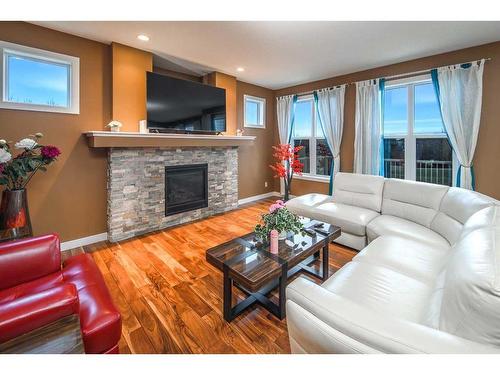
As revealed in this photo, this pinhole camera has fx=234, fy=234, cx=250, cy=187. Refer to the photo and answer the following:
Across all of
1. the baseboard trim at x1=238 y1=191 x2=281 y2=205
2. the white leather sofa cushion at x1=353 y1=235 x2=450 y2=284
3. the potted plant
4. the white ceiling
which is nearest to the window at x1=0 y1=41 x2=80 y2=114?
the white ceiling

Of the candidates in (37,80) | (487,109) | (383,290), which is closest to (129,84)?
(37,80)

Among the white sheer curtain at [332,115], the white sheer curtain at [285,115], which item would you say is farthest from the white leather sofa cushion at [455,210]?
the white sheer curtain at [285,115]

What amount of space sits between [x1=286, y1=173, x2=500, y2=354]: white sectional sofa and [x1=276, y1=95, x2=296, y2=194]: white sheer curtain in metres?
2.93

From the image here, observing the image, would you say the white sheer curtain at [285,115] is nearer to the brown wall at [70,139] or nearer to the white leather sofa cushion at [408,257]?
the brown wall at [70,139]

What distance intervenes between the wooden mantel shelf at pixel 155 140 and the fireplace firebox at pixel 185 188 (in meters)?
0.45

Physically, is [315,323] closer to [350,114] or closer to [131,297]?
[131,297]

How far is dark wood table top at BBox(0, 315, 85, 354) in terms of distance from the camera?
880mm

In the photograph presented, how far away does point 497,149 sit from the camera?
3162mm

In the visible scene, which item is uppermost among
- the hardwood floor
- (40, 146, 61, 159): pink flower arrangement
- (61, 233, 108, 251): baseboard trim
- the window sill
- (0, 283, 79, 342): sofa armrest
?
(40, 146, 61, 159): pink flower arrangement

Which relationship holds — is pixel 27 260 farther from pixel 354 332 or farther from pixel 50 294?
pixel 354 332

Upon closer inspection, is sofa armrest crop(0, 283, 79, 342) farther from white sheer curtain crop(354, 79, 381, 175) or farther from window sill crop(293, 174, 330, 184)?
window sill crop(293, 174, 330, 184)

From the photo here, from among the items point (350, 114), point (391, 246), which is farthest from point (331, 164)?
point (391, 246)

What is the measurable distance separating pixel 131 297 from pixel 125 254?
980 millimetres
